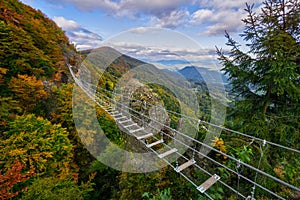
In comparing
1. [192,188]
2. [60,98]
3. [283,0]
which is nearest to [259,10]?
Result: [283,0]

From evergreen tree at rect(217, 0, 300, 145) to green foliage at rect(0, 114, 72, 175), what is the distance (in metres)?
4.61

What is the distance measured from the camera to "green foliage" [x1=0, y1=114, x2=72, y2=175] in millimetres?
3404

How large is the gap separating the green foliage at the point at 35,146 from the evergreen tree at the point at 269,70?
4.61 m

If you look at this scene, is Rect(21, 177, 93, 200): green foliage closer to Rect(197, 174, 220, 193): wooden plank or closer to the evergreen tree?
Rect(197, 174, 220, 193): wooden plank

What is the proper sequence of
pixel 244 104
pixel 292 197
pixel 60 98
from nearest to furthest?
pixel 292 197, pixel 244 104, pixel 60 98

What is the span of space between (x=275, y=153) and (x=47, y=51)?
29.9ft

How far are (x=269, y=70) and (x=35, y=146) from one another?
5141 millimetres

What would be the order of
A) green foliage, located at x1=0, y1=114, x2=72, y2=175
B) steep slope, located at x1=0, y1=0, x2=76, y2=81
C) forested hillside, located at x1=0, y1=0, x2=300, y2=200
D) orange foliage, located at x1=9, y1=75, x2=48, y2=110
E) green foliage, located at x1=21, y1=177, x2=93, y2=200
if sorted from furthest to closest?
steep slope, located at x1=0, y1=0, x2=76, y2=81
orange foliage, located at x1=9, y1=75, x2=48, y2=110
green foliage, located at x1=0, y1=114, x2=72, y2=175
green foliage, located at x1=21, y1=177, x2=93, y2=200
forested hillside, located at x1=0, y1=0, x2=300, y2=200

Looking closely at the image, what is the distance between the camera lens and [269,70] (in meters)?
2.44

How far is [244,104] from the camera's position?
9.73 ft

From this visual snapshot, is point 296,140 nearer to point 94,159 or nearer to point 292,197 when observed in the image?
point 292,197

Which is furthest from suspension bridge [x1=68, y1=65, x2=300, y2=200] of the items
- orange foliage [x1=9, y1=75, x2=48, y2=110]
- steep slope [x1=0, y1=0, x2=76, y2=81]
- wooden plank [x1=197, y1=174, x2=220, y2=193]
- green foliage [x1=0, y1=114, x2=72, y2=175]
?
steep slope [x1=0, y1=0, x2=76, y2=81]

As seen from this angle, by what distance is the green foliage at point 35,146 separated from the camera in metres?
3.40

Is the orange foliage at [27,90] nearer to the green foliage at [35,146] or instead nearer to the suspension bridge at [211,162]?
the green foliage at [35,146]
